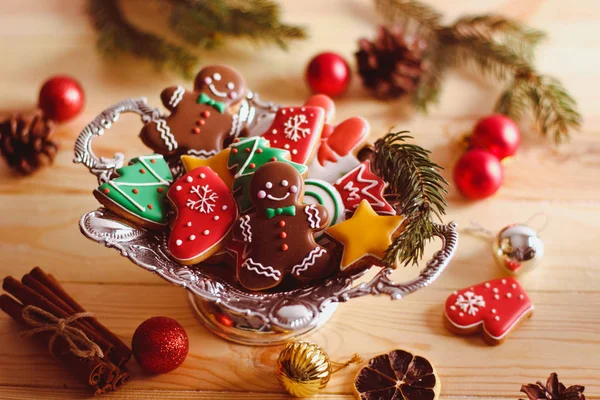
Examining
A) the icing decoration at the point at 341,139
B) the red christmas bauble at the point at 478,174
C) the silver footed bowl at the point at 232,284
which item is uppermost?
the red christmas bauble at the point at 478,174

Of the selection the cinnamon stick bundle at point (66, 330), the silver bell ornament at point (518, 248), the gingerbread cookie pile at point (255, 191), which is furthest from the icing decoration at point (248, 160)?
the silver bell ornament at point (518, 248)

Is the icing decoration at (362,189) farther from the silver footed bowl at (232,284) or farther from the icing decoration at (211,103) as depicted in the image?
the icing decoration at (211,103)

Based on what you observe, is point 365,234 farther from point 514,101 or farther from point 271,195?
point 514,101

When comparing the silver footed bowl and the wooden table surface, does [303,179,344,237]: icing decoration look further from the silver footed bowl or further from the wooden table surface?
the wooden table surface

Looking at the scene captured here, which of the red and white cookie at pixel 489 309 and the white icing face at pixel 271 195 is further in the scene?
the red and white cookie at pixel 489 309

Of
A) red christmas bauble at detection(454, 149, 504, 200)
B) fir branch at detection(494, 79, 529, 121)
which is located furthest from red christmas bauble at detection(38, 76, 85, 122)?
fir branch at detection(494, 79, 529, 121)

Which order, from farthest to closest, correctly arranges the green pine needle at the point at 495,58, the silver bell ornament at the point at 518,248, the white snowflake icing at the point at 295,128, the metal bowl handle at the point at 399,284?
the green pine needle at the point at 495,58
the silver bell ornament at the point at 518,248
the white snowflake icing at the point at 295,128
the metal bowl handle at the point at 399,284

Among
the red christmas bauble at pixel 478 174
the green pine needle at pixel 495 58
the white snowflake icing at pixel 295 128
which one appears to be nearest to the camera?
the white snowflake icing at pixel 295 128

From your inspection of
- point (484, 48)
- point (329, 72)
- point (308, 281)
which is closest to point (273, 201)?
point (308, 281)
